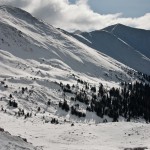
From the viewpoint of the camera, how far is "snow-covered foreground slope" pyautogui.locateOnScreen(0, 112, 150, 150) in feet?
167

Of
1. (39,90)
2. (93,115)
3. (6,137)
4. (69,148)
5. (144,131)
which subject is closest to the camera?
(6,137)

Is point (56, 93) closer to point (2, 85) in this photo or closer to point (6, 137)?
point (2, 85)

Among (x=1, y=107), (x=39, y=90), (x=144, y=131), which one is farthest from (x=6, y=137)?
(x=39, y=90)

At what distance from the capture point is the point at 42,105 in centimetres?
16750

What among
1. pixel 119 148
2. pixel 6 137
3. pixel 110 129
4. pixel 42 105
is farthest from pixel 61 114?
pixel 6 137

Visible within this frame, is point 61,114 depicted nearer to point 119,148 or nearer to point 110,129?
point 110,129

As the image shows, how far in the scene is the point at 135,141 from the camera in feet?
183

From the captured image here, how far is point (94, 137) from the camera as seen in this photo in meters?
58.5

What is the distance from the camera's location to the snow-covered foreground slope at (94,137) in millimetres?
50969

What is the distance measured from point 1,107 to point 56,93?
60.1 meters

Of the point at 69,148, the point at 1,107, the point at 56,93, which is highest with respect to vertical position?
the point at 56,93

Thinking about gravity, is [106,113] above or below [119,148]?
above

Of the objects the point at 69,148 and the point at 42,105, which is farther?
the point at 42,105

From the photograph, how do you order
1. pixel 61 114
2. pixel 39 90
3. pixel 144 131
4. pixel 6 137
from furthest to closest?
pixel 39 90 → pixel 61 114 → pixel 144 131 → pixel 6 137
